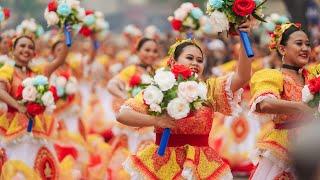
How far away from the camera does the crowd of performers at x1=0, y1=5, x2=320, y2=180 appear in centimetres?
575

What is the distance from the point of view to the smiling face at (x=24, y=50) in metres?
8.33

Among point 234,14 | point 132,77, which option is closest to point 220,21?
point 234,14

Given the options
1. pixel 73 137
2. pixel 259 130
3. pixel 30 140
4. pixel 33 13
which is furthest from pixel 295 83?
pixel 33 13

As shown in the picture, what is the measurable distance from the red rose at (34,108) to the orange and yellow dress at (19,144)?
11.3 inches

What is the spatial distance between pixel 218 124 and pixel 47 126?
4.23 m

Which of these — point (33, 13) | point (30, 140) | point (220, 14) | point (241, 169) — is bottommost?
point (241, 169)

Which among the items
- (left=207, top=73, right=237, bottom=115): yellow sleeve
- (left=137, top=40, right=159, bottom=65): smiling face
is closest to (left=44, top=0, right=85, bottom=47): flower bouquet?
(left=137, top=40, right=159, bottom=65): smiling face

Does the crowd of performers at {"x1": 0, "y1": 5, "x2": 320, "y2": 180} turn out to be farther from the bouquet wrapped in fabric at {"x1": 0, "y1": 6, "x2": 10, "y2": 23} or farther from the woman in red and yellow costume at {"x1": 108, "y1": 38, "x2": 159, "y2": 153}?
the bouquet wrapped in fabric at {"x1": 0, "y1": 6, "x2": 10, "y2": 23}

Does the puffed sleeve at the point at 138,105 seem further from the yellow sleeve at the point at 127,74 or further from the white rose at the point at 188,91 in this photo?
the yellow sleeve at the point at 127,74

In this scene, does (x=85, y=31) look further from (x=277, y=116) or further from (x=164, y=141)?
(x=164, y=141)

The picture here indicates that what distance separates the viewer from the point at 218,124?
473 inches

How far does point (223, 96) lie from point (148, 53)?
391cm

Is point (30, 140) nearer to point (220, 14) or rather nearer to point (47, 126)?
point (47, 126)

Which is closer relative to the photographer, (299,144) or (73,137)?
(299,144)
